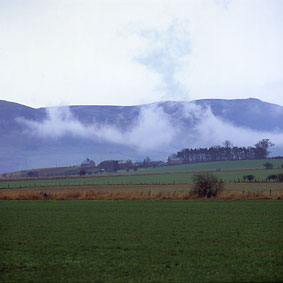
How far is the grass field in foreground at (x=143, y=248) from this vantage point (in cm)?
1555

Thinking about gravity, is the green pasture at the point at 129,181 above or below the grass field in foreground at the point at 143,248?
above

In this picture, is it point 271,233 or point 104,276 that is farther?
point 271,233

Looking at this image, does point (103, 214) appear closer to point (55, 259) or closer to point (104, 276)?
point (55, 259)

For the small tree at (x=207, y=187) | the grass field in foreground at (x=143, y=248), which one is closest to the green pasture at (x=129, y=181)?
the small tree at (x=207, y=187)

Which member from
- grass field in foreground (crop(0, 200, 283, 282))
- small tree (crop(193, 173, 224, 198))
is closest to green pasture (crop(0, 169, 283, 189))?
small tree (crop(193, 173, 224, 198))

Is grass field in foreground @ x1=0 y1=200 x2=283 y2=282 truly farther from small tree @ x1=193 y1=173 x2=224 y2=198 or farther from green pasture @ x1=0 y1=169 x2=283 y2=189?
green pasture @ x1=0 y1=169 x2=283 y2=189

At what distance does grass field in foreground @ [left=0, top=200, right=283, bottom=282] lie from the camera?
1555 cm

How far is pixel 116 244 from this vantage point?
20938mm

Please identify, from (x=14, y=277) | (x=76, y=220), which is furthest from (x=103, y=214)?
(x=14, y=277)

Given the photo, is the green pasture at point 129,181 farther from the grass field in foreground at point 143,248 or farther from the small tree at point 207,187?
the grass field in foreground at point 143,248

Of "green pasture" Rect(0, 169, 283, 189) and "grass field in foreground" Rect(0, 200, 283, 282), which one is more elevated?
"green pasture" Rect(0, 169, 283, 189)

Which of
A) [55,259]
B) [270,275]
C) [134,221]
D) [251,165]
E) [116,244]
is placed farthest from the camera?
[251,165]

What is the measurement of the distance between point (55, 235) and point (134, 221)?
6689mm

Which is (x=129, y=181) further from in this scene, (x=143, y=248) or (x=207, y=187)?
(x=143, y=248)
